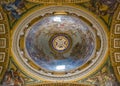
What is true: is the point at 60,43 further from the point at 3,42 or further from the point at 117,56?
the point at 3,42

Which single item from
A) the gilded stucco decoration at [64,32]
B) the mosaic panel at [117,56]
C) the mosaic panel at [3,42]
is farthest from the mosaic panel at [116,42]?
the mosaic panel at [3,42]

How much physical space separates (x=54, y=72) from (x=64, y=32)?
8.70ft

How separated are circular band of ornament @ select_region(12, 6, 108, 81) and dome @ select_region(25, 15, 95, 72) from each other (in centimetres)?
26

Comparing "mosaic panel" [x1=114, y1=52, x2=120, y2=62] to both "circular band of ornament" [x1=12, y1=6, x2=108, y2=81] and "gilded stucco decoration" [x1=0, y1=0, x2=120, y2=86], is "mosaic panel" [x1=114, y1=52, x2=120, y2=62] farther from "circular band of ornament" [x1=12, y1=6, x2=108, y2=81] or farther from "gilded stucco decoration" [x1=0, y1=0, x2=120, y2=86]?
"circular band of ornament" [x1=12, y1=6, x2=108, y2=81]

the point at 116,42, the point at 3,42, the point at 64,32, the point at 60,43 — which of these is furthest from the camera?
the point at 60,43

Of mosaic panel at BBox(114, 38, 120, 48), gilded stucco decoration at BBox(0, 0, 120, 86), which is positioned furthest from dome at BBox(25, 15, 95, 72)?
mosaic panel at BBox(114, 38, 120, 48)

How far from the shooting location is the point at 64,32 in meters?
20.1

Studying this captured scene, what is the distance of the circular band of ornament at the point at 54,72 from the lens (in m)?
17.3

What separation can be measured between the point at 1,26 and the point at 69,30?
435 centimetres

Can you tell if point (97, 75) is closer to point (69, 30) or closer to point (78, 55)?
point (78, 55)

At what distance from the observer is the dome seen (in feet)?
61.4

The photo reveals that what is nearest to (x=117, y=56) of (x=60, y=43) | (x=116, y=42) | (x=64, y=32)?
(x=116, y=42)

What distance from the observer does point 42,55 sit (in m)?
19.8

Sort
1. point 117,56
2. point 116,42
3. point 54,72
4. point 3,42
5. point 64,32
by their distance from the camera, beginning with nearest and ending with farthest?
point 3,42 → point 116,42 → point 117,56 → point 54,72 → point 64,32
